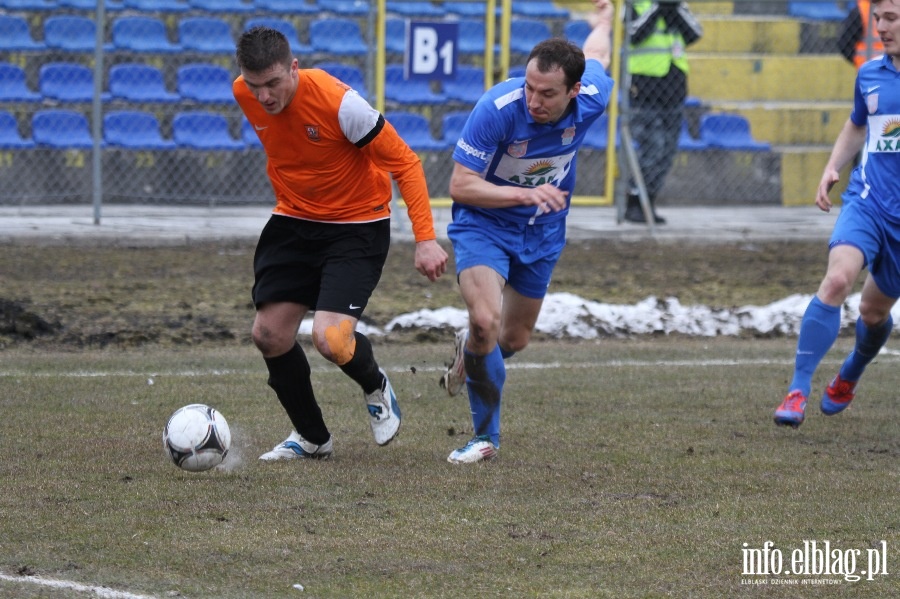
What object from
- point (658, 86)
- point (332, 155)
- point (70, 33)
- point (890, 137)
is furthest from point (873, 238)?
point (70, 33)

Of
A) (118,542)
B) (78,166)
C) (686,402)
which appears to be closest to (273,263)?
(118,542)

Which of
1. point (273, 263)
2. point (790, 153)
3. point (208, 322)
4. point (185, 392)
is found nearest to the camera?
point (273, 263)

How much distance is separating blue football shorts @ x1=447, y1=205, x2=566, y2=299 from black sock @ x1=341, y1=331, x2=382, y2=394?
21.4 inches

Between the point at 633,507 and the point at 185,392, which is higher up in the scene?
the point at 633,507

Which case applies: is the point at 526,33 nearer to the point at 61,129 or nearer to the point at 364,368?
the point at 61,129

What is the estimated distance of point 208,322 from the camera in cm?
953

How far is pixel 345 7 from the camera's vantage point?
17109 millimetres

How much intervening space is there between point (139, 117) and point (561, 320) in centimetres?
714

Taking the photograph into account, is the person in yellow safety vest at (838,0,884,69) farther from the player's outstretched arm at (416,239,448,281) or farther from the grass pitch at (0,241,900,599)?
the player's outstretched arm at (416,239,448,281)

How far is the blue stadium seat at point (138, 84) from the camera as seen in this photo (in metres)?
15.2

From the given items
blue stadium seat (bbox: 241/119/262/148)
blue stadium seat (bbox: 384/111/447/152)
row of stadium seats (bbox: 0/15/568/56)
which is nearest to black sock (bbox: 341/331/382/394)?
blue stadium seat (bbox: 241/119/262/148)

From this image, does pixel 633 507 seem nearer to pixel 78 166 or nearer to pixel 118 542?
pixel 118 542

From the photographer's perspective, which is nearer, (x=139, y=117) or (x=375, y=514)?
(x=375, y=514)

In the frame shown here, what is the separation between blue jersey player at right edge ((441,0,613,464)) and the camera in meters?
5.74
